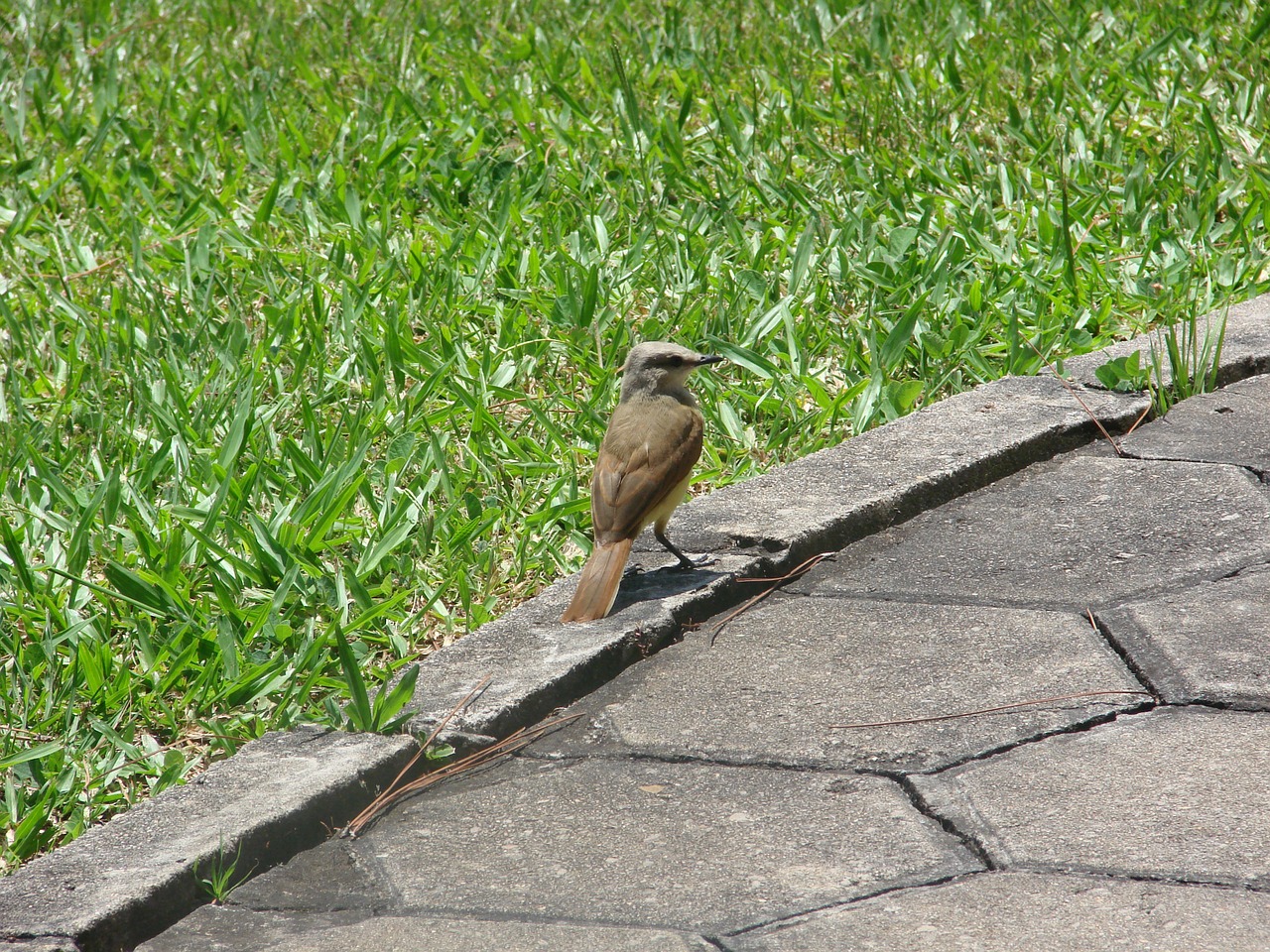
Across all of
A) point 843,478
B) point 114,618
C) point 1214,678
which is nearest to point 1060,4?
point 843,478

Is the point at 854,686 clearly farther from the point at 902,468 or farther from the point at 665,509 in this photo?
the point at 902,468

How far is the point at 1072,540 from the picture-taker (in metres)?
3.85

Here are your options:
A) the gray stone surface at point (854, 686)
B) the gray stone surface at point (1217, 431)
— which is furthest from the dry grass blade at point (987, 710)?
the gray stone surface at point (1217, 431)

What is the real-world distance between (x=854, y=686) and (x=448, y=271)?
107 inches

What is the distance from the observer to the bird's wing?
369 centimetres

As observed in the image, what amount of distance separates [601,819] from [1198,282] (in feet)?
11.3

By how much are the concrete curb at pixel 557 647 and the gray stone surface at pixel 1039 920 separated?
0.87 metres

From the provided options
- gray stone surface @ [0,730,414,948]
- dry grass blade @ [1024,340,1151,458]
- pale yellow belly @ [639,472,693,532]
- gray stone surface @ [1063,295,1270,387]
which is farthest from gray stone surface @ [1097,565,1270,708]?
gray stone surface @ [0,730,414,948]

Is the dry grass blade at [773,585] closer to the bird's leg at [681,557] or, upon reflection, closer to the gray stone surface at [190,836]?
the bird's leg at [681,557]

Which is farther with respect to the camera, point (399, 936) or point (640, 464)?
point (640, 464)

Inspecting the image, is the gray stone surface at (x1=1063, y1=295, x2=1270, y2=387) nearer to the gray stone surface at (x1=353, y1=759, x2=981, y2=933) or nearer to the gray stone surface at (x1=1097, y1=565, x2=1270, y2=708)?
the gray stone surface at (x1=1097, y1=565, x2=1270, y2=708)

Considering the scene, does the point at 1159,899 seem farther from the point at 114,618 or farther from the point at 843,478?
the point at 114,618

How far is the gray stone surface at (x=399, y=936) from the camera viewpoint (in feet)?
7.98

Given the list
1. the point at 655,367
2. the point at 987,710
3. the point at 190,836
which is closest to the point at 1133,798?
the point at 987,710
